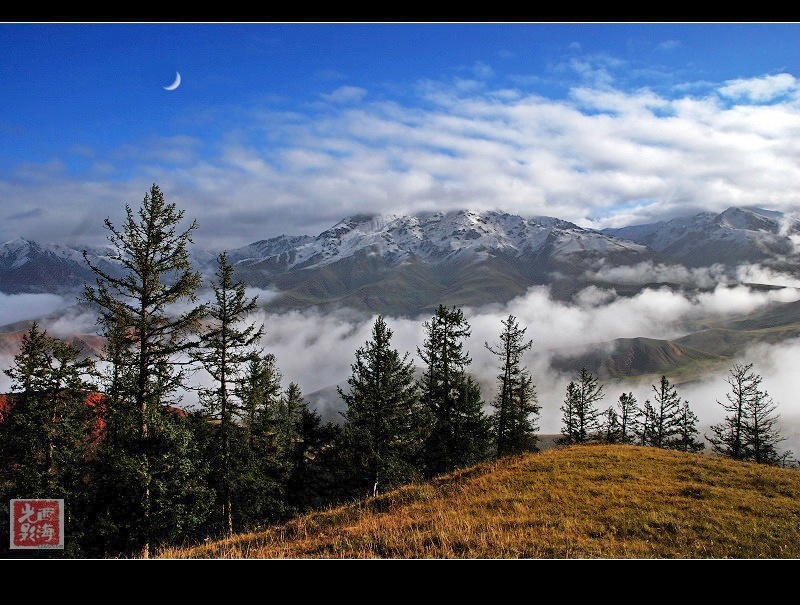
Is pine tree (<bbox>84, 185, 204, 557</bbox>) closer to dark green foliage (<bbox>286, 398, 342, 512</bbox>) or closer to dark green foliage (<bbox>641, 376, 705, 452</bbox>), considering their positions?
dark green foliage (<bbox>286, 398, 342, 512</bbox>)

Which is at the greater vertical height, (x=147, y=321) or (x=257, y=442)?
(x=147, y=321)

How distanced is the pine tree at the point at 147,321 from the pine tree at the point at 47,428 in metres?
4.99

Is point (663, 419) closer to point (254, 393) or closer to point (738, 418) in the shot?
point (738, 418)

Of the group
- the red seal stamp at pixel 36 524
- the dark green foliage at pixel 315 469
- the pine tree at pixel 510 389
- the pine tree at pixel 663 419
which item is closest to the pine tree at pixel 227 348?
the dark green foliage at pixel 315 469

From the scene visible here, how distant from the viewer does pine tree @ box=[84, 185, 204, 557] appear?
1606 centimetres

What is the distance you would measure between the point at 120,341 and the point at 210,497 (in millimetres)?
8286

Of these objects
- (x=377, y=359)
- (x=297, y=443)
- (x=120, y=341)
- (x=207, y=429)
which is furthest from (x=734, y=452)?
(x=120, y=341)

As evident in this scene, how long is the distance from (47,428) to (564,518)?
23346 millimetres

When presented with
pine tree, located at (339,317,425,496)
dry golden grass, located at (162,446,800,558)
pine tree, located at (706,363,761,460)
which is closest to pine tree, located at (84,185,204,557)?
dry golden grass, located at (162,446,800,558)

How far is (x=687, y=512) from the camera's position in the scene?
11.4 meters

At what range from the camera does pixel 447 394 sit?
125 feet

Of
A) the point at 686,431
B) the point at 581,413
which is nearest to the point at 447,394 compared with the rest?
the point at 581,413

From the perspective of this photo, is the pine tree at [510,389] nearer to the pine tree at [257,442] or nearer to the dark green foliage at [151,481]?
the pine tree at [257,442]

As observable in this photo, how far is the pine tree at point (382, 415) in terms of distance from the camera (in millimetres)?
32844
